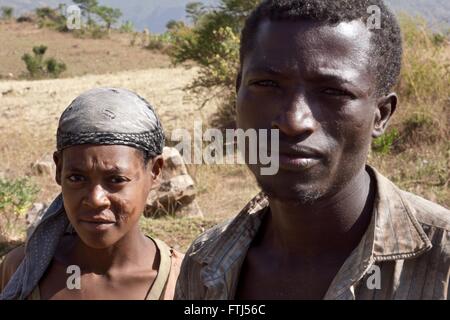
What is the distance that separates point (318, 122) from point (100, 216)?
3.23 ft

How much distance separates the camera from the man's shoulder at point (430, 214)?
4.50 feet

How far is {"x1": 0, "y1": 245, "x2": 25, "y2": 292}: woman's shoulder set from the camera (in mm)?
2326

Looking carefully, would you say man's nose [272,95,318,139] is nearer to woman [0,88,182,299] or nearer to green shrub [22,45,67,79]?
woman [0,88,182,299]

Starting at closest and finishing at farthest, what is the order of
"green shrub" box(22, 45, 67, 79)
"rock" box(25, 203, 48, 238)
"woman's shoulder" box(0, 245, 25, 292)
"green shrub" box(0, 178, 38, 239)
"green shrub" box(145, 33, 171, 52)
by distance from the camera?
"woman's shoulder" box(0, 245, 25, 292)
"rock" box(25, 203, 48, 238)
"green shrub" box(0, 178, 38, 239)
"green shrub" box(22, 45, 67, 79)
"green shrub" box(145, 33, 171, 52)

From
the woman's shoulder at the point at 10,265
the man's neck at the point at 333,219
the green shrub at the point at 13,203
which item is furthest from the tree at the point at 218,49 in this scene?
the man's neck at the point at 333,219

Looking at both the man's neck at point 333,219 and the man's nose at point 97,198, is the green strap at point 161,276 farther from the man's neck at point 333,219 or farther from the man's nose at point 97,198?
the man's neck at point 333,219

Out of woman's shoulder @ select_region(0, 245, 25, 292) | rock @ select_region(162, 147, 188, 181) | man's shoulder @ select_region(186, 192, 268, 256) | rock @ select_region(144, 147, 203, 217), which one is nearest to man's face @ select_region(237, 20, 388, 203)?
man's shoulder @ select_region(186, 192, 268, 256)

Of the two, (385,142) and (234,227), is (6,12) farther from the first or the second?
(234,227)

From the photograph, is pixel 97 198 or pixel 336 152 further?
pixel 97 198

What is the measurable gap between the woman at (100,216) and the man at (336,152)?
707 mm

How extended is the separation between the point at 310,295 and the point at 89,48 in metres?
25.6

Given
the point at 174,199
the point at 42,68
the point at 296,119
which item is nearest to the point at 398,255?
the point at 296,119

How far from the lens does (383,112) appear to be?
151 centimetres

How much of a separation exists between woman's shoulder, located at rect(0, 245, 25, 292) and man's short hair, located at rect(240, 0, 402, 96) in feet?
4.16
